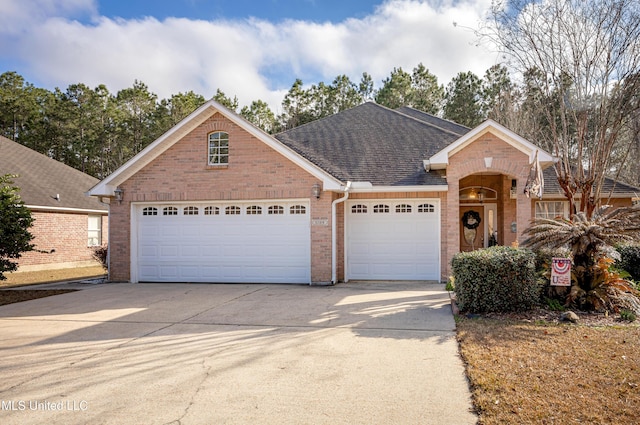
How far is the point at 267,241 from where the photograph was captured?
42.0 feet

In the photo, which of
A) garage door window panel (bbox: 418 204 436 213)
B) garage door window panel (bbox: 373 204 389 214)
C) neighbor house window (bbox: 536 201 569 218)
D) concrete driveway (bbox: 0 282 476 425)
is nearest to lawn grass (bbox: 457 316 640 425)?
concrete driveway (bbox: 0 282 476 425)

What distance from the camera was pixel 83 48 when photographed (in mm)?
17188

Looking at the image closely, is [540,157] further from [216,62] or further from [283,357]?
[216,62]

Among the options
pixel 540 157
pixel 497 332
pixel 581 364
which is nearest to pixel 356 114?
pixel 540 157

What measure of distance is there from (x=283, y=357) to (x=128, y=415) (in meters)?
2.09

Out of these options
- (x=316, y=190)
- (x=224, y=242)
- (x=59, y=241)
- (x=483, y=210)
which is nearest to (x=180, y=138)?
(x=224, y=242)

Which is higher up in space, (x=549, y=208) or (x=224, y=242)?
(x=549, y=208)

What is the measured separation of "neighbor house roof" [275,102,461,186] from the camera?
13055mm

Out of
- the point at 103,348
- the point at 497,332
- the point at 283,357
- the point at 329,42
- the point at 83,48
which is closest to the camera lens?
the point at 283,357

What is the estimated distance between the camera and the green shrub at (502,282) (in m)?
7.67

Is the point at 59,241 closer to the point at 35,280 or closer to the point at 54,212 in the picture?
the point at 54,212

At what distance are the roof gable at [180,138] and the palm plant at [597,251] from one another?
6.11 m

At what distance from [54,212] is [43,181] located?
2116 millimetres

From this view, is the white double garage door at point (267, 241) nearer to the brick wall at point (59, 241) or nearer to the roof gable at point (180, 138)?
the roof gable at point (180, 138)
